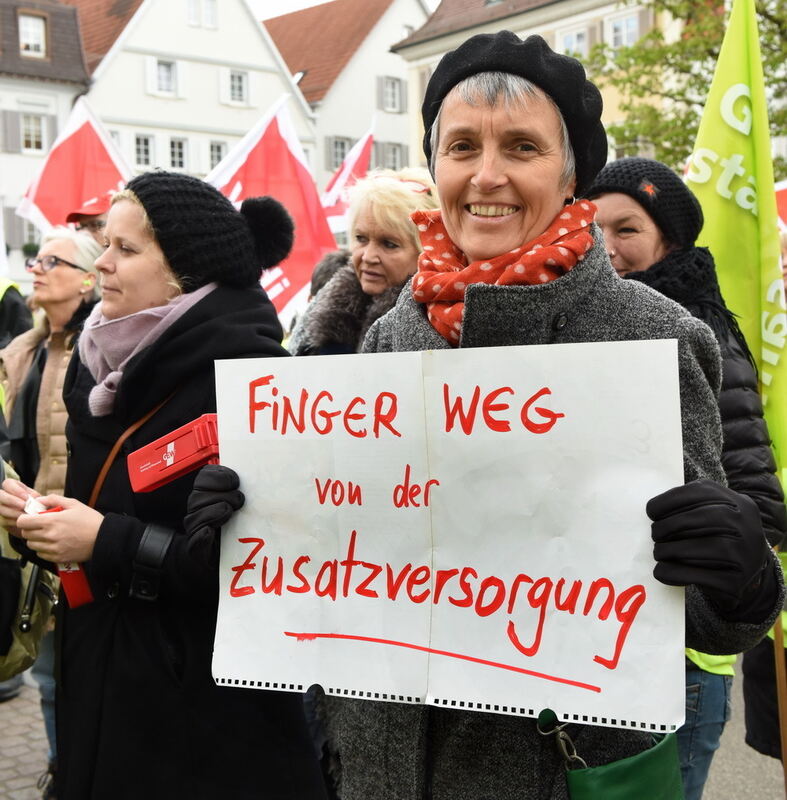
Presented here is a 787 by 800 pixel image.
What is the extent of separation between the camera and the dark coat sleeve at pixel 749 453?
8.32ft

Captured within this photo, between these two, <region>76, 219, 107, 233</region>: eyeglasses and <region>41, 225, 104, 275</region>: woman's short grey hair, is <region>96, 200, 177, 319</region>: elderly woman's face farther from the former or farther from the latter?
<region>76, 219, 107, 233</region>: eyeglasses

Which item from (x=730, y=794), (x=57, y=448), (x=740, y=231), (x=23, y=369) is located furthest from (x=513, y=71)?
(x=730, y=794)

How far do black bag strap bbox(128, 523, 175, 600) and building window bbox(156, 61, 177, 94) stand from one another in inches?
1591

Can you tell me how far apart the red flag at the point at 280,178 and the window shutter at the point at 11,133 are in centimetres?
3221

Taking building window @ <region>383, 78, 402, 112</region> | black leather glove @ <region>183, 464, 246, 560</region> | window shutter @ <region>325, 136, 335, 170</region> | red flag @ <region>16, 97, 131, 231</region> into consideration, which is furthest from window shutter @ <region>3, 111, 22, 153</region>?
black leather glove @ <region>183, 464, 246, 560</region>

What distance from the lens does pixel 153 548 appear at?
2.40 metres

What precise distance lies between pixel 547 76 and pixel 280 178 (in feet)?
22.0

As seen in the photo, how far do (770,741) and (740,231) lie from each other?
1.65 meters

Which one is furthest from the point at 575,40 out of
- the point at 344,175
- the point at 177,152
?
the point at 344,175

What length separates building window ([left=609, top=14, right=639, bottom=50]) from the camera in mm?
32719

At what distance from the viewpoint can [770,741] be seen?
3412 mm

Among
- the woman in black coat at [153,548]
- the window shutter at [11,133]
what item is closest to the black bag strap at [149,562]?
the woman in black coat at [153,548]

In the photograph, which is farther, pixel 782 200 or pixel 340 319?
pixel 782 200

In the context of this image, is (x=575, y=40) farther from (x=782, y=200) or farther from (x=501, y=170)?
(x=501, y=170)
